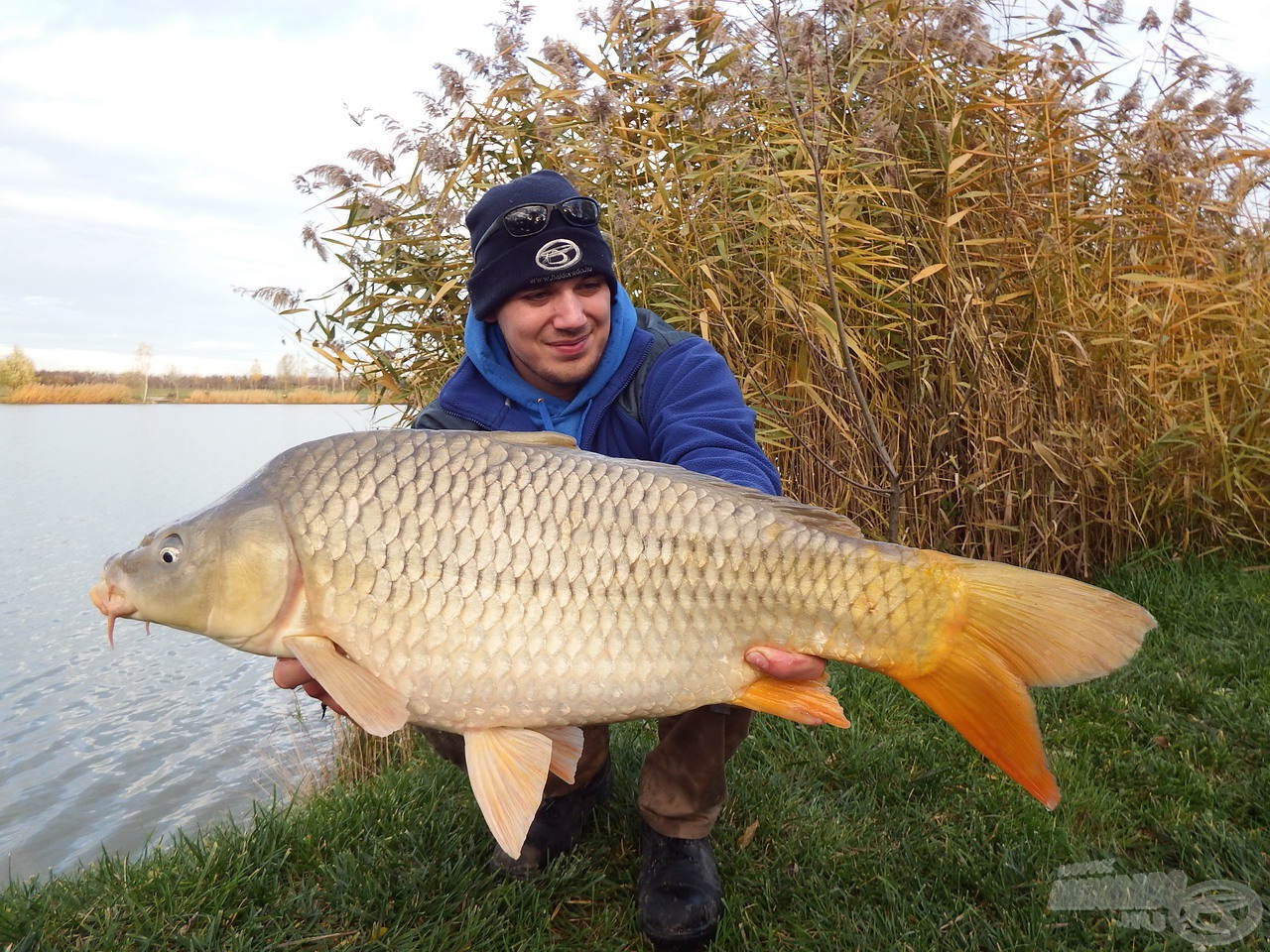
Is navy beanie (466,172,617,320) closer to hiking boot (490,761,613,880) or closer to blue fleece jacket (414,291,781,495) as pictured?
blue fleece jacket (414,291,781,495)

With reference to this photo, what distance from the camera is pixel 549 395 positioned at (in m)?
1.88

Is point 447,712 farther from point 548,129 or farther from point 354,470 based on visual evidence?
point 548,129

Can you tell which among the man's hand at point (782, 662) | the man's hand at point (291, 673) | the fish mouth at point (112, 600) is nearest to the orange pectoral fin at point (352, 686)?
the man's hand at point (291, 673)

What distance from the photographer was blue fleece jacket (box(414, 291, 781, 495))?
1.72 m

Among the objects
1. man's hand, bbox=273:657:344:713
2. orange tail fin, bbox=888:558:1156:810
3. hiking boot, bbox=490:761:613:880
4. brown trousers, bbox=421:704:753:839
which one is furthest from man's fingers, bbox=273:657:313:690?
orange tail fin, bbox=888:558:1156:810

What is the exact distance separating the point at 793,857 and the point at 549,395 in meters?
1.03

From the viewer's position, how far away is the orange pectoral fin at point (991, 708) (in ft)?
3.80

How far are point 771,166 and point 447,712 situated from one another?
2.15 m

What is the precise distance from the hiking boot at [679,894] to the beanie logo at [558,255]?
1.10 metres

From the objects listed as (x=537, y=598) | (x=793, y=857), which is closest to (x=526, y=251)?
(x=537, y=598)

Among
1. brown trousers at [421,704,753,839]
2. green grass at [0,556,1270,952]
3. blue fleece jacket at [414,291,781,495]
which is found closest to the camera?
green grass at [0,556,1270,952]

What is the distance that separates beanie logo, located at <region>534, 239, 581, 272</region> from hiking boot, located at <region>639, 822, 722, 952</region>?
3.60 feet

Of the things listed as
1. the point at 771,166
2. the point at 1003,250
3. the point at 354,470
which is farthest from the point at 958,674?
the point at 1003,250

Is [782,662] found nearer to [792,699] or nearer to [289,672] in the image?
[792,699]
